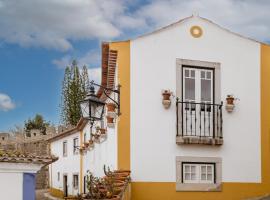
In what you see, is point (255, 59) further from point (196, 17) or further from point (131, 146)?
point (131, 146)

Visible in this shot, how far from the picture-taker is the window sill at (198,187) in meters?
14.4

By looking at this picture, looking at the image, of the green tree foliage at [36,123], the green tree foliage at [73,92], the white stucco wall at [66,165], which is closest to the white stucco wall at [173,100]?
the white stucco wall at [66,165]

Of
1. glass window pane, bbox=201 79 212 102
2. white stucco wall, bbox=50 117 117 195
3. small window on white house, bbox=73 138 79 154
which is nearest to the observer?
glass window pane, bbox=201 79 212 102

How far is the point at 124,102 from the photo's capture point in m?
14.2

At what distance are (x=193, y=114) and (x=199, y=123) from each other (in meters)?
0.31

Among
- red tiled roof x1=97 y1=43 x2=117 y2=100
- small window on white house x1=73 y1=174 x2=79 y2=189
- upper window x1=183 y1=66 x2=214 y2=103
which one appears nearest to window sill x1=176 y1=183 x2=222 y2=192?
upper window x1=183 y1=66 x2=214 y2=103

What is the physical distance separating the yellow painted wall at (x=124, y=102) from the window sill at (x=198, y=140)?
146 centimetres

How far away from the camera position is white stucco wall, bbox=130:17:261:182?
14.3 metres

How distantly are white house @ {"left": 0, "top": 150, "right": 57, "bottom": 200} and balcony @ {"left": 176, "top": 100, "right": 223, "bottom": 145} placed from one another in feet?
14.1

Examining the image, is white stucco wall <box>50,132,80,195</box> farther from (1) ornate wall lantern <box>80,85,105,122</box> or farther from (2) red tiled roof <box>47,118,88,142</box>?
(1) ornate wall lantern <box>80,85,105,122</box>

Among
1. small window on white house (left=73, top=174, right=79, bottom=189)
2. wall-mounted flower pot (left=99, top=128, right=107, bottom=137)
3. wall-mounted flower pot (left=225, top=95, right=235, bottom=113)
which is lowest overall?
small window on white house (left=73, top=174, right=79, bottom=189)

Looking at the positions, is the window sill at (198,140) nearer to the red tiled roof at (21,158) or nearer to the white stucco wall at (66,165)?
the red tiled roof at (21,158)

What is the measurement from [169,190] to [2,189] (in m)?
4.80

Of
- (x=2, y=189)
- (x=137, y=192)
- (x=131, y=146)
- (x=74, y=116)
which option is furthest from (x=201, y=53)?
(x=74, y=116)
